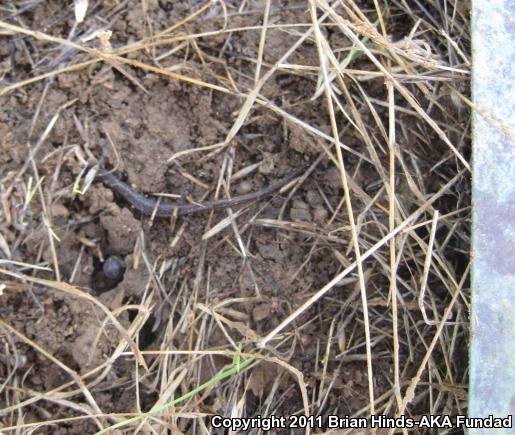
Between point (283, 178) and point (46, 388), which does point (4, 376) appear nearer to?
point (46, 388)

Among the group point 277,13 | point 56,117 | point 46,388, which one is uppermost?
point 277,13

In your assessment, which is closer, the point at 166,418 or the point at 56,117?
the point at 166,418

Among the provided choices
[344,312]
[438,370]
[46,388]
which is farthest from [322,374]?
[46,388]

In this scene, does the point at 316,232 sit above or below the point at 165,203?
below
